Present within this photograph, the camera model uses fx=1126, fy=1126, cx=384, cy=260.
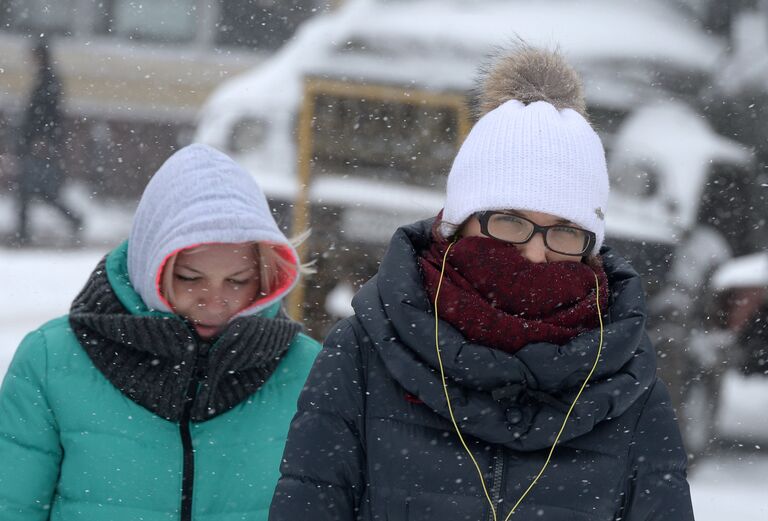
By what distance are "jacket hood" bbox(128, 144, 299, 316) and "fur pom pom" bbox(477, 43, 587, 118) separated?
21.1 inches

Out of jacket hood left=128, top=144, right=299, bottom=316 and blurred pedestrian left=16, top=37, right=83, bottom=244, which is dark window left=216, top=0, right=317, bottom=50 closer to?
blurred pedestrian left=16, top=37, right=83, bottom=244

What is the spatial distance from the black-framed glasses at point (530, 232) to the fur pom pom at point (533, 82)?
244mm

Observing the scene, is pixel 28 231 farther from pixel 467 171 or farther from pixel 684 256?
pixel 467 171

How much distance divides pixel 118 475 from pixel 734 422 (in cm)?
443

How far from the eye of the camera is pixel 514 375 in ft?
5.00

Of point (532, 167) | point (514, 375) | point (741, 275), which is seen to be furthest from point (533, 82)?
point (741, 275)

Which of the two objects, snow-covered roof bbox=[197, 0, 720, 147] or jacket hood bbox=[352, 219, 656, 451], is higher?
snow-covered roof bbox=[197, 0, 720, 147]

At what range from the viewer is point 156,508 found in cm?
203

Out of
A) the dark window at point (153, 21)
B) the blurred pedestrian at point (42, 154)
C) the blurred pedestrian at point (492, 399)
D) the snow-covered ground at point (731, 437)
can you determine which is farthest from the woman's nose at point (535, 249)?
the dark window at point (153, 21)

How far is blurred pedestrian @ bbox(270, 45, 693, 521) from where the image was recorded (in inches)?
60.6

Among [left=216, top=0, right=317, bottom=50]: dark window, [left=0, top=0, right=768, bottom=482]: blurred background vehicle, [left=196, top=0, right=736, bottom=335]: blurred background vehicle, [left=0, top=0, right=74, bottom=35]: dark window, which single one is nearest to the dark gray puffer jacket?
[left=0, top=0, right=768, bottom=482]: blurred background vehicle

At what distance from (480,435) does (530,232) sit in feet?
1.01

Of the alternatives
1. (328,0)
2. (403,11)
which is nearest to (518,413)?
(403,11)

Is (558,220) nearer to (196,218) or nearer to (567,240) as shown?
(567,240)
